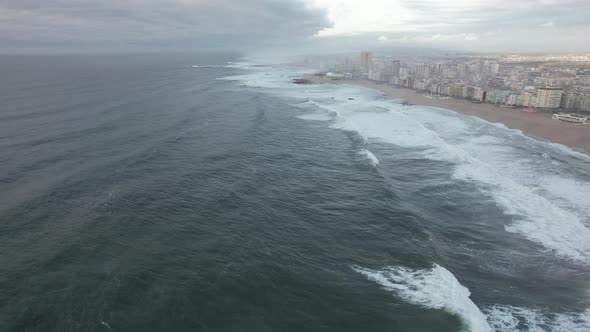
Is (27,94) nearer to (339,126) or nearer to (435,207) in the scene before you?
(339,126)

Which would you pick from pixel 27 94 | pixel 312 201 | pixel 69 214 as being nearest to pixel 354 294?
pixel 312 201

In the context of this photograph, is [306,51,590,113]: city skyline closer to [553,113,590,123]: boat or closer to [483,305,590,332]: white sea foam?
[553,113,590,123]: boat

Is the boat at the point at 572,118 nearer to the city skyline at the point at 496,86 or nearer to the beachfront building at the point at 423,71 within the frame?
the city skyline at the point at 496,86

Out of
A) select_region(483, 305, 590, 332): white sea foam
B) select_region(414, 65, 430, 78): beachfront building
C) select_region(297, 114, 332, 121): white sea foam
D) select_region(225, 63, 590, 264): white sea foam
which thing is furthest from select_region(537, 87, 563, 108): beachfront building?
select_region(483, 305, 590, 332): white sea foam

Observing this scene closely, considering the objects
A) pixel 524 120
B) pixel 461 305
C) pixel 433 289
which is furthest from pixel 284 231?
pixel 524 120

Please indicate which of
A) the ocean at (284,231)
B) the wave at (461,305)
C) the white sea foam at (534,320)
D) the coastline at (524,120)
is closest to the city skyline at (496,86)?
the coastline at (524,120)
